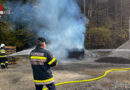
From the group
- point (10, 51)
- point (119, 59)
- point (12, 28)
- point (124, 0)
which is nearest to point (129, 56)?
point (119, 59)

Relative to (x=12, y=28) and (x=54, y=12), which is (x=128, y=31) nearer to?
(x=54, y=12)

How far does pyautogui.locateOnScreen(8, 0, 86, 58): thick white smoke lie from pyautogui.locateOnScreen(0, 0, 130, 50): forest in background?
2.78 meters

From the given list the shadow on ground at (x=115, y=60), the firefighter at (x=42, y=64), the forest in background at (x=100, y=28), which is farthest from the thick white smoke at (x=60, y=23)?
the firefighter at (x=42, y=64)

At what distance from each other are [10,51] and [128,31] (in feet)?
37.7

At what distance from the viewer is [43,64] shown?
2.77 metres

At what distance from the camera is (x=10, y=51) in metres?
10.4

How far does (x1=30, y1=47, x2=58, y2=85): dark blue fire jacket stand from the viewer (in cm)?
275

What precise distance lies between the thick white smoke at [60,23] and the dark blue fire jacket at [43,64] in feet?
24.9

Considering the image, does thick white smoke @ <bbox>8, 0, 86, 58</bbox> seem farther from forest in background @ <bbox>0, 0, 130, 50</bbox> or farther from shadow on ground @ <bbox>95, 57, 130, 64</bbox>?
forest in background @ <bbox>0, 0, 130, 50</bbox>

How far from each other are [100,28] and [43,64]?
40.9ft

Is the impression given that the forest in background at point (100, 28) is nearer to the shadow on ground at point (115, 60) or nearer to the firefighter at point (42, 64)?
the shadow on ground at point (115, 60)

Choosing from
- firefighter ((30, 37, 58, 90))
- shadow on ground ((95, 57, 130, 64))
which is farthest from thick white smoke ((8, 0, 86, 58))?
firefighter ((30, 37, 58, 90))

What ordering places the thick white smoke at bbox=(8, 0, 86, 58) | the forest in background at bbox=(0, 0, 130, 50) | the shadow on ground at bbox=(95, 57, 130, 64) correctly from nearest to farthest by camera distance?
the shadow on ground at bbox=(95, 57, 130, 64) < the thick white smoke at bbox=(8, 0, 86, 58) < the forest in background at bbox=(0, 0, 130, 50)

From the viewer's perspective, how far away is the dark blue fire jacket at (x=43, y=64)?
9.03 feet
